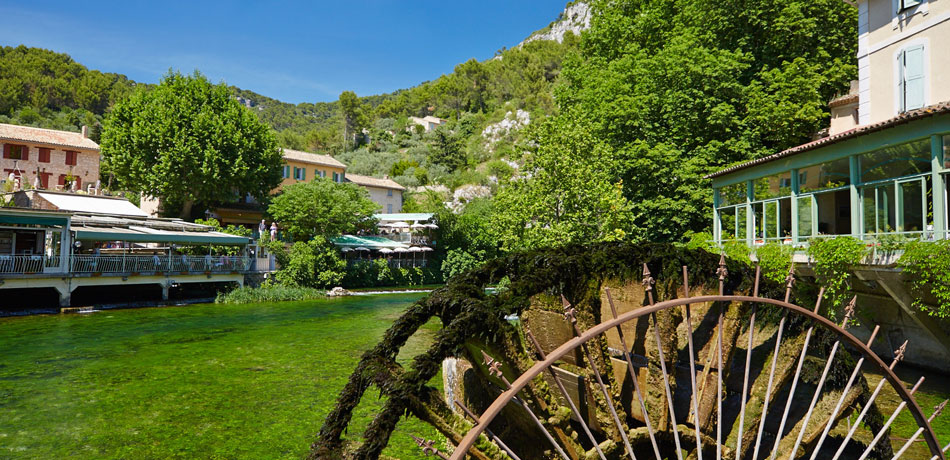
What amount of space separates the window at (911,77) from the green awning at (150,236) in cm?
2472

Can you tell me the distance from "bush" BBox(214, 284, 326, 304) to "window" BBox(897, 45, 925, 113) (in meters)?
23.3

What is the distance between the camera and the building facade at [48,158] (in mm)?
35375

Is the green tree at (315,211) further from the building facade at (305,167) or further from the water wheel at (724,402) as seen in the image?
the water wheel at (724,402)

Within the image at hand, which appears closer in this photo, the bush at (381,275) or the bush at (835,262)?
the bush at (835,262)

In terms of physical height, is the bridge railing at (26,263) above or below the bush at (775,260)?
below

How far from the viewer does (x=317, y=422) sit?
8.98 metres

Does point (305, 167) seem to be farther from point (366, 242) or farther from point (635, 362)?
point (635, 362)

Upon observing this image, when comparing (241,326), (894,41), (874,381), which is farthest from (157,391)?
(894,41)

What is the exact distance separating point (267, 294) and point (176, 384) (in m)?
15.3

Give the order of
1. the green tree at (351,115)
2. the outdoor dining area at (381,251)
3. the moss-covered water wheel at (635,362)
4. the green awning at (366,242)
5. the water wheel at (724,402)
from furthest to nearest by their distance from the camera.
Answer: the green tree at (351,115) → the outdoor dining area at (381,251) → the green awning at (366,242) → the water wheel at (724,402) → the moss-covered water wheel at (635,362)

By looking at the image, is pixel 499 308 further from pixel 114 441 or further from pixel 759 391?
pixel 114 441

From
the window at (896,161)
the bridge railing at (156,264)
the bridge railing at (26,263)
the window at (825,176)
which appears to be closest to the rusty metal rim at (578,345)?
the window at (896,161)

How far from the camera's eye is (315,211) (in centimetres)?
3077

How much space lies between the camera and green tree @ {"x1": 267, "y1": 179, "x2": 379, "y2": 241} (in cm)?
3069
